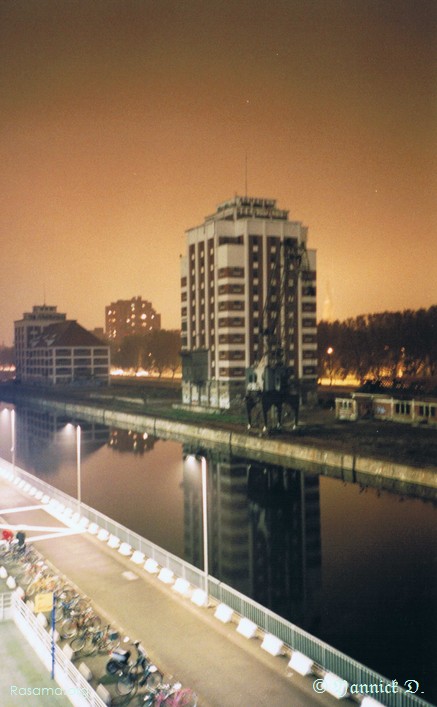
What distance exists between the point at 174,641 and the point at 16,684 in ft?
13.5

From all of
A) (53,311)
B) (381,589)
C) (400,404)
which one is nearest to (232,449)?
(400,404)

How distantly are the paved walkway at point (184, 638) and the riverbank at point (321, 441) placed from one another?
86.5 ft

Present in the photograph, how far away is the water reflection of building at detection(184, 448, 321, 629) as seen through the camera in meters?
27.7

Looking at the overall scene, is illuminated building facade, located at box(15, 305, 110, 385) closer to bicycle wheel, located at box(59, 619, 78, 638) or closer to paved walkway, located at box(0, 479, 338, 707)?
paved walkway, located at box(0, 479, 338, 707)

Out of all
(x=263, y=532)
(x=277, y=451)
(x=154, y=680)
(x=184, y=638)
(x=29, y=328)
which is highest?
(x=29, y=328)

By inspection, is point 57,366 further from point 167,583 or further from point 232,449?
point 167,583

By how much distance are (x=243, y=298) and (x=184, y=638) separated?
69.4m

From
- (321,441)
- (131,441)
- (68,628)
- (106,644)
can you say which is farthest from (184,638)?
(131,441)

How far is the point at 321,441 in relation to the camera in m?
56.0

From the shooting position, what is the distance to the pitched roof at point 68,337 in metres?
159

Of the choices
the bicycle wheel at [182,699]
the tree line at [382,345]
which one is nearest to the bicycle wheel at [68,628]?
the bicycle wheel at [182,699]

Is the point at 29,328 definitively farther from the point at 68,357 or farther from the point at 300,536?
the point at 300,536

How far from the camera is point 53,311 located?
198250mm

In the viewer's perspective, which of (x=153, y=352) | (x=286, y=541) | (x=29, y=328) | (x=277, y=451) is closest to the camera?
(x=286, y=541)
